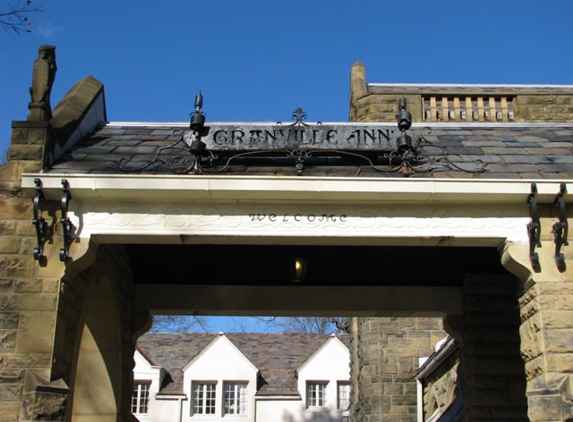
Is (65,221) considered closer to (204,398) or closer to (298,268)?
(298,268)

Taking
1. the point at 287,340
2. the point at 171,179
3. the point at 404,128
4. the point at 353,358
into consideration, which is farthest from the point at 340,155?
the point at 287,340

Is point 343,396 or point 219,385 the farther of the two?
point 343,396

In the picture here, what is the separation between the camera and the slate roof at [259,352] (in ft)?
103

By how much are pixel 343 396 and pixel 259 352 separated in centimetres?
429

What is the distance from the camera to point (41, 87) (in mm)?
8391

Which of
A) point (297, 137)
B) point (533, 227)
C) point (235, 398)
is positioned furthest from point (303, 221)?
point (235, 398)

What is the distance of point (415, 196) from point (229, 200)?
186 centimetres

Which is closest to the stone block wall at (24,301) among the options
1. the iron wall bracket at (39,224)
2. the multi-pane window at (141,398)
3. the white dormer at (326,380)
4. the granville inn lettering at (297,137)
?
the iron wall bracket at (39,224)

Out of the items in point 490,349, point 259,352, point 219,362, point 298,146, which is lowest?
point 490,349

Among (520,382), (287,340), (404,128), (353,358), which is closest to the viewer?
(404,128)

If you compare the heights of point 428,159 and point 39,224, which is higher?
point 428,159

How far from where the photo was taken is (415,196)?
25.7 feet

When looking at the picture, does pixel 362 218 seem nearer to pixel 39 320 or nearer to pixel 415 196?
pixel 415 196

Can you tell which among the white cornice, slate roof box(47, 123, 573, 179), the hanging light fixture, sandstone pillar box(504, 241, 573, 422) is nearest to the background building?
the hanging light fixture
